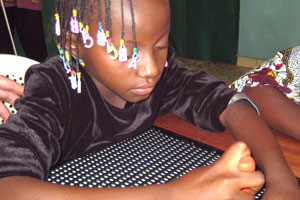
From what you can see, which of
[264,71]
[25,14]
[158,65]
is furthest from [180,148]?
[25,14]

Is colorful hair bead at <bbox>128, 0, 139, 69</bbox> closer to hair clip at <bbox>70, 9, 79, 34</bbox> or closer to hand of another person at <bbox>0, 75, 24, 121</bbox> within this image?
hair clip at <bbox>70, 9, 79, 34</bbox>

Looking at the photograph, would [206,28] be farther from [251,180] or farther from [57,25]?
[251,180]

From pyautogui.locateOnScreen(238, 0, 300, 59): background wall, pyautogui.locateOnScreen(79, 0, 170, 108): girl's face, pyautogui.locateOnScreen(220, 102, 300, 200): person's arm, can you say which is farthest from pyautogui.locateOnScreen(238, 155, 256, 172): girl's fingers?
pyautogui.locateOnScreen(238, 0, 300, 59): background wall

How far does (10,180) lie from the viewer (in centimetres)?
46

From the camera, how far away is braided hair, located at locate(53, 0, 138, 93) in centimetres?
54

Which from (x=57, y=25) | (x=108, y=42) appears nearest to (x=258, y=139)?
(x=108, y=42)

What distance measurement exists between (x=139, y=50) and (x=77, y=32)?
134 millimetres

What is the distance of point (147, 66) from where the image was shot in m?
0.55

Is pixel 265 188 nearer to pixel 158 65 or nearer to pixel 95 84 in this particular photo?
pixel 158 65

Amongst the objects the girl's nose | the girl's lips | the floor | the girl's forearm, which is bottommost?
the floor

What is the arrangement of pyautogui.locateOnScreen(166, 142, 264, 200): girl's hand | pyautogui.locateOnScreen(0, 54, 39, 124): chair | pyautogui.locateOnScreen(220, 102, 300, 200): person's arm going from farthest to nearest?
pyautogui.locateOnScreen(0, 54, 39, 124): chair → pyautogui.locateOnScreen(220, 102, 300, 200): person's arm → pyautogui.locateOnScreen(166, 142, 264, 200): girl's hand

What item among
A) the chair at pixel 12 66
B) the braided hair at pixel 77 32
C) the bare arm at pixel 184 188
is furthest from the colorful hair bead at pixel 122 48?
the chair at pixel 12 66

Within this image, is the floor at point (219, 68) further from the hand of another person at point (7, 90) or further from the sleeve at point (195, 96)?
the hand of another person at point (7, 90)

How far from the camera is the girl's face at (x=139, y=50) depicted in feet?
1.76
